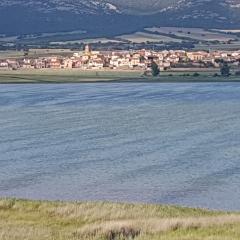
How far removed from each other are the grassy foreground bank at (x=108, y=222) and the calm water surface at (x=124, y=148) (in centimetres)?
479

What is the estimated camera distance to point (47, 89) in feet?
266

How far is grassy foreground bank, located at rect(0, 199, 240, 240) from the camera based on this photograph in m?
16.4

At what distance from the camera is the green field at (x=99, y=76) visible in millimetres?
88625

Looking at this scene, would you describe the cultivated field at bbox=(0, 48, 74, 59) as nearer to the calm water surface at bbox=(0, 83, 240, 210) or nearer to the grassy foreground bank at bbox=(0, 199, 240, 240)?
the calm water surface at bbox=(0, 83, 240, 210)

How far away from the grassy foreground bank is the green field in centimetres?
6612

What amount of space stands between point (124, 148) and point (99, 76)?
56.9 meters

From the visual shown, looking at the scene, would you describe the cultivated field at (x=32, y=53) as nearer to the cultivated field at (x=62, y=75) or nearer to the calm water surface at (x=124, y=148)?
the cultivated field at (x=62, y=75)

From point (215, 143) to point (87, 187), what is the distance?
12585 millimetres

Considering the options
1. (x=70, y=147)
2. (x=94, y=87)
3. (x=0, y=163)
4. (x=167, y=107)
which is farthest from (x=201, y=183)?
(x=94, y=87)

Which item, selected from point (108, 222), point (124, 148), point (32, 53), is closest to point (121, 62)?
point (32, 53)

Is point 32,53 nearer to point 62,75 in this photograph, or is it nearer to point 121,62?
point 121,62

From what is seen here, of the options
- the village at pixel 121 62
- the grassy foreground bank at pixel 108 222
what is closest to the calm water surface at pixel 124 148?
the grassy foreground bank at pixel 108 222

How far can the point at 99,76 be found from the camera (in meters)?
94.7

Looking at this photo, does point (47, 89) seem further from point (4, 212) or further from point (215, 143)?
point (4, 212)
